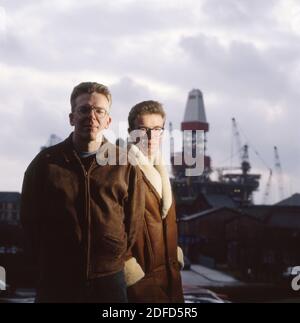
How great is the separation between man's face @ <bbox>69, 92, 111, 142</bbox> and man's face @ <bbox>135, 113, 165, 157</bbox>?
0.44m

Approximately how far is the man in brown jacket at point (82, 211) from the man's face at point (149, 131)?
42 centimetres

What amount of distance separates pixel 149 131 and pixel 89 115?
2.02 ft

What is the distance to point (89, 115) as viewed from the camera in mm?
3996

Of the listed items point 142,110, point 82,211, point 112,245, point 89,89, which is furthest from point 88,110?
point 112,245

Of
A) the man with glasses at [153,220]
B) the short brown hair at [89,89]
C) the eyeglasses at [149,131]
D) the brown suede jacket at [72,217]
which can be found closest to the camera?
the brown suede jacket at [72,217]

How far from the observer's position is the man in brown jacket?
3.88 m

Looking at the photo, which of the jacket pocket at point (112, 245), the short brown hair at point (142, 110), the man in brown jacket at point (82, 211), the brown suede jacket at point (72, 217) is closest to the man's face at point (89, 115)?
the man in brown jacket at point (82, 211)

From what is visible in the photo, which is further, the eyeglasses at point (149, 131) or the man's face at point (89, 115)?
the eyeglasses at point (149, 131)

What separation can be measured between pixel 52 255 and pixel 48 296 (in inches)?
14.6

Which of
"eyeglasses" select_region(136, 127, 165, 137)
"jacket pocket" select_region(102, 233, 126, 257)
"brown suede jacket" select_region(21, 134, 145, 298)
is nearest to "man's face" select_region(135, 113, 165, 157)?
"eyeglasses" select_region(136, 127, 165, 137)

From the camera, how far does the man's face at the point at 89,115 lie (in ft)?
13.1

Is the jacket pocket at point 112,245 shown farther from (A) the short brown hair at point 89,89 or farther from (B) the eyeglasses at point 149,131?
(A) the short brown hair at point 89,89

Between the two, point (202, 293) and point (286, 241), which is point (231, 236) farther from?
point (202, 293)
